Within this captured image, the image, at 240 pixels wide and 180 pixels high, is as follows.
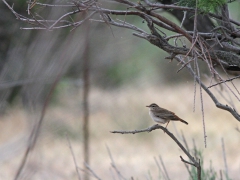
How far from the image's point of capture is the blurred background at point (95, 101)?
2.59 ft

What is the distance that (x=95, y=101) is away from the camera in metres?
1.05

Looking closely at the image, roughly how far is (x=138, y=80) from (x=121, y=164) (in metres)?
1.55

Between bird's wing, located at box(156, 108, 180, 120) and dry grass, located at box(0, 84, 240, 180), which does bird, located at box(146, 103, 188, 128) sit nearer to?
bird's wing, located at box(156, 108, 180, 120)

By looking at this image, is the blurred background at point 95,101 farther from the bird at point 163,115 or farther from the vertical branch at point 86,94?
the bird at point 163,115

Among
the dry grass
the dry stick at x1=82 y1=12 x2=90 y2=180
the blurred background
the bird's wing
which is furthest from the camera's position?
the dry grass

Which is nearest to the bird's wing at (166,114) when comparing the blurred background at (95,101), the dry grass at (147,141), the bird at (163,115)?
the bird at (163,115)

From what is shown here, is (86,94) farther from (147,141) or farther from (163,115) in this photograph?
(147,141)

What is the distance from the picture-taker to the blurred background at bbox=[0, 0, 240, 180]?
79 cm

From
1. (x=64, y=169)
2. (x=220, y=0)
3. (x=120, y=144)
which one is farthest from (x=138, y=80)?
(x=220, y=0)

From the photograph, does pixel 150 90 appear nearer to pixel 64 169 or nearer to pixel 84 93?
pixel 64 169

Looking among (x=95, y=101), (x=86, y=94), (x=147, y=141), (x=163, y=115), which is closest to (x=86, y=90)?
(x=86, y=94)

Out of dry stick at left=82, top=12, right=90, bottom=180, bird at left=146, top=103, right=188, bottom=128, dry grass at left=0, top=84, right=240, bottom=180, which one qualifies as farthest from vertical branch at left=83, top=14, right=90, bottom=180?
dry grass at left=0, top=84, right=240, bottom=180

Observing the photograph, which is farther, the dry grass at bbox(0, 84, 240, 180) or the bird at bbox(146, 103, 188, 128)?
the dry grass at bbox(0, 84, 240, 180)

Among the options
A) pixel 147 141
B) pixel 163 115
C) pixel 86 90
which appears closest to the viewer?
pixel 86 90
